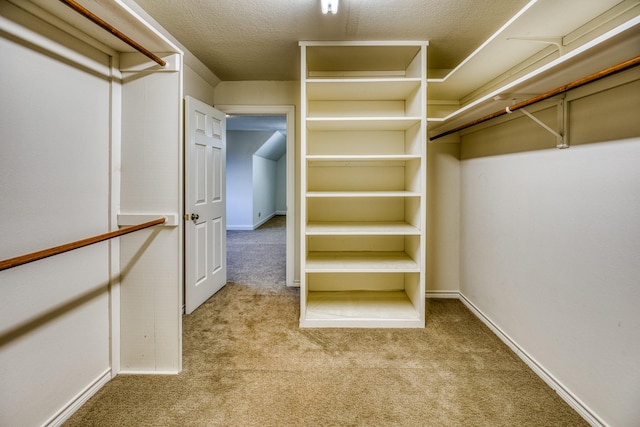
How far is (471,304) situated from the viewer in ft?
9.39

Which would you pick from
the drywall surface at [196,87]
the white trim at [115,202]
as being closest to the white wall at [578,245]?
the white trim at [115,202]

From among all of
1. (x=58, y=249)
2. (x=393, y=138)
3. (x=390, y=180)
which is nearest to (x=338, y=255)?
(x=390, y=180)

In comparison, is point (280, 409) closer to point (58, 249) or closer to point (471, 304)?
point (58, 249)

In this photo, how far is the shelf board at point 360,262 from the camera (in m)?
2.54

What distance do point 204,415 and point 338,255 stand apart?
1698 millimetres

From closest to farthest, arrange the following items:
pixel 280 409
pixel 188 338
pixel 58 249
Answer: pixel 58 249 → pixel 280 409 → pixel 188 338

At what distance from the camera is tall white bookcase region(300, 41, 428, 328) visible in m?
2.49

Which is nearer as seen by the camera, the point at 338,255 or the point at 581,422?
the point at 581,422

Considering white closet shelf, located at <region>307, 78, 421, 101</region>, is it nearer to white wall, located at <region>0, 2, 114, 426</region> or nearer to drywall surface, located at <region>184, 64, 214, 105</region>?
drywall surface, located at <region>184, 64, 214, 105</region>

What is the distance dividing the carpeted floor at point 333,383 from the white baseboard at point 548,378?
0.03 meters

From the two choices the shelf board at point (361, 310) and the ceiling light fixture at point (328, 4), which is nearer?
the ceiling light fixture at point (328, 4)

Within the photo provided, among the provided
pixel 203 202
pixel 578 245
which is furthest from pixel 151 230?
pixel 578 245

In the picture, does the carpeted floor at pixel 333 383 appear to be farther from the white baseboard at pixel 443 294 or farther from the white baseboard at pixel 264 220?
the white baseboard at pixel 264 220

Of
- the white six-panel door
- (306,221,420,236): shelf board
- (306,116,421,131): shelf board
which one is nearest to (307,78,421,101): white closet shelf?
(306,116,421,131): shelf board
